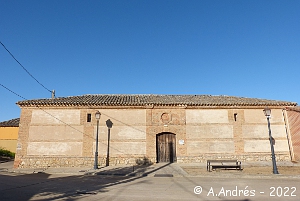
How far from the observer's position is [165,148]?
1527 cm

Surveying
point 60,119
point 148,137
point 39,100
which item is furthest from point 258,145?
point 39,100

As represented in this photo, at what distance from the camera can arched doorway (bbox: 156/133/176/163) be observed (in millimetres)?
15195

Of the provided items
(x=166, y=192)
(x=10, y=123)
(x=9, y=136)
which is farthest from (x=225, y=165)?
(x=10, y=123)

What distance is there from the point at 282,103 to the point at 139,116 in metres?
10.9

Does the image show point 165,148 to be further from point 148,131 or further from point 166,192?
point 166,192

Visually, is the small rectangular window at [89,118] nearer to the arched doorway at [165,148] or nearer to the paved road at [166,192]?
the arched doorway at [165,148]

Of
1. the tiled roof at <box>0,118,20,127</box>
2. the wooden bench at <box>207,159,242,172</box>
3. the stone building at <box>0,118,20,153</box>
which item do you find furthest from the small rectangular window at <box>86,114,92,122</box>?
the tiled roof at <box>0,118,20,127</box>

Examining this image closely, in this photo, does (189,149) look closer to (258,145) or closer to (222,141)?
(222,141)

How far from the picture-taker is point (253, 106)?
51.9 ft

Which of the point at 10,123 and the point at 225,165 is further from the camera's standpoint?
the point at 10,123

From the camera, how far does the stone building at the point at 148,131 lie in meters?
14.4

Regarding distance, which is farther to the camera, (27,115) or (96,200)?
(27,115)

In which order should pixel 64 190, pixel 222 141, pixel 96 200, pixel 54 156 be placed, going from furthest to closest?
pixel 222 141
pixel 54 156
pixel 64 190
pixel 96 200

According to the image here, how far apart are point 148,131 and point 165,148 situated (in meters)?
1.79
